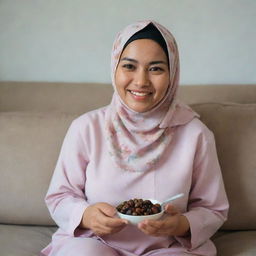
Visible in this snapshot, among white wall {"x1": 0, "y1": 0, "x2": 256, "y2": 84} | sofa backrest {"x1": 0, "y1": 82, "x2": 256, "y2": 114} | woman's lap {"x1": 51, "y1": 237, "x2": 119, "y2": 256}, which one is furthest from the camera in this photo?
white wall {"x1": 0, "y1": 0, "x2": 256, "y2": 84}

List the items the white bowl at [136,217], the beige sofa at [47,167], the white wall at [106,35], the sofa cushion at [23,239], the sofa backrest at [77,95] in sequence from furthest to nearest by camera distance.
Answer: the white wall at [106,35] < the sofa backrest at [77,95] < the beige sofa at [47,167] < the sofa cushion at [23,239] < the white bowl at [136,217]

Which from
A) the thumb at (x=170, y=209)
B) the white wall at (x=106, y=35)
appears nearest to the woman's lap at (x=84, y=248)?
the thumb at (x=170, y=209)

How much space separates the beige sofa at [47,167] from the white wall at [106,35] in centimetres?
33

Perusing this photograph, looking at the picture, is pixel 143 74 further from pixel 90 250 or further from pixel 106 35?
pixel 106 35

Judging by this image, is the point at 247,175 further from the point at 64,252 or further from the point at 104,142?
the point at 64,252

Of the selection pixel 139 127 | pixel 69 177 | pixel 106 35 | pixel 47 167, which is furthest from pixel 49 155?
pixel 106 35

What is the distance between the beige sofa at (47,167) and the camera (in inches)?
60.2

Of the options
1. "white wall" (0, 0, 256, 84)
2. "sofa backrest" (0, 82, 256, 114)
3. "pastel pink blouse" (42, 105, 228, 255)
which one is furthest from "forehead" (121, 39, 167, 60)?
"white wall" (0, 0, 256, 84)

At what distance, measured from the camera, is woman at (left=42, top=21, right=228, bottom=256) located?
50.8 inches

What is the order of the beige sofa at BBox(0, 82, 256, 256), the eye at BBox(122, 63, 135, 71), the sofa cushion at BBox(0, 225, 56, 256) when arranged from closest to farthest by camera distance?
the eye at BBox(122, 63, 135, 71) → the sofa cushion at BBox(0, 225, 56, 256) → the beige sofa at BBox(0, 82, 256, 256)

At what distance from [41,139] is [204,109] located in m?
0.64

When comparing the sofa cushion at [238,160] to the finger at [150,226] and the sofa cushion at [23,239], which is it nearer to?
the finger at [150,226]

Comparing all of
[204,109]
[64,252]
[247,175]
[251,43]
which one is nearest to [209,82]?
[251,43]

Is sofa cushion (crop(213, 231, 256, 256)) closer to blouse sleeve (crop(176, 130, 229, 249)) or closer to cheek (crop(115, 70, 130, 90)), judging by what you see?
blouse sleeve (crop(176, 130, 229, 249))
